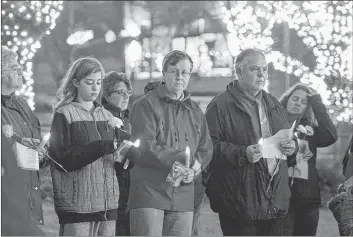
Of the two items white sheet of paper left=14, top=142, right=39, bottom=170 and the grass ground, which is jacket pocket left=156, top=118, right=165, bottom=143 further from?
the grass ground

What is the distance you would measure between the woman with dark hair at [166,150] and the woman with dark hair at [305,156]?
3.38ft

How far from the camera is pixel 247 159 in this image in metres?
4.80

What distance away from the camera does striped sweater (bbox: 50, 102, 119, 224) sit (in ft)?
14.4

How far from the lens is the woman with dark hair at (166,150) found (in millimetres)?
4500

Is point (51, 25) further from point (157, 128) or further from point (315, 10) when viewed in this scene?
point (157, 128)

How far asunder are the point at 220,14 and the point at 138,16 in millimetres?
1906

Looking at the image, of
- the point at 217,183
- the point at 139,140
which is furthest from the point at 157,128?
the point at 217,183

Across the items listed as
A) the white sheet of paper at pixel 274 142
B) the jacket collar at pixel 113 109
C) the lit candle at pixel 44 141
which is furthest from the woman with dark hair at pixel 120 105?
the lit candle at pixel 44 141

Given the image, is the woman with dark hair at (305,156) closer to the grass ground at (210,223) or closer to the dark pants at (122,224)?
the dark pants at (122,224)

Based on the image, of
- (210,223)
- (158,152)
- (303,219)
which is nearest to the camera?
(158,152)

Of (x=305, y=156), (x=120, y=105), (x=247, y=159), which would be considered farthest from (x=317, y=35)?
(x=247, y=159)

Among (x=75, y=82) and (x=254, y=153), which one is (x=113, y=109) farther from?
(x=254, y=153)

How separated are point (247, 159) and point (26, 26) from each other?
6.05 metres

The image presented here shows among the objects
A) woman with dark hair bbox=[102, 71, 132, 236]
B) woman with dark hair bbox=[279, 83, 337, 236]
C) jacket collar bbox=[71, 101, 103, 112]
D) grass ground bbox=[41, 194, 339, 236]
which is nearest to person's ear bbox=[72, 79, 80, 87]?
jacket collar bbox=[71, 101, 103, 112]
